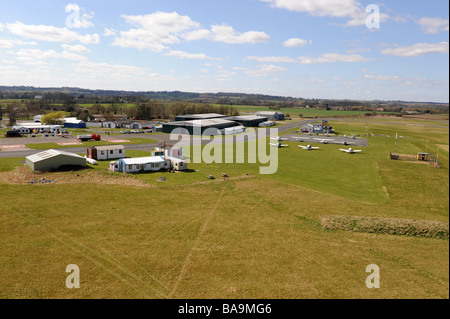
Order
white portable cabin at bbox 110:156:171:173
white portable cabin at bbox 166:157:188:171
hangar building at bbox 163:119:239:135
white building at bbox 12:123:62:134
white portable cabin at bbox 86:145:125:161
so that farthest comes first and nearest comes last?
hangar building at bbox 163:119:239:135 < white building at bbox 12:123:62:134 < white portable cabin at bbox 86:145:125:161 < white portable cabin at bbox 166:157:188:171 < white portable cabin at bbox 110:156:171:173

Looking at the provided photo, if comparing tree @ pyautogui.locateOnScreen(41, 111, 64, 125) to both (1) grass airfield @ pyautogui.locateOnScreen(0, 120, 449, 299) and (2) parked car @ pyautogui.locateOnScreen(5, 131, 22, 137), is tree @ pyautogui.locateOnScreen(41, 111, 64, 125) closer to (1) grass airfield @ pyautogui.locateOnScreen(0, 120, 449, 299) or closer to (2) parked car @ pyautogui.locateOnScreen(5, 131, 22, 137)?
(2) parked car @ pyautogui.locateOnScreen(5, 131, 22, 137)

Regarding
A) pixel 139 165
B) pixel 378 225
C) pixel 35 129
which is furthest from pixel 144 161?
pixel 35 129

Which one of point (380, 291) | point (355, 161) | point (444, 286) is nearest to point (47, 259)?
point (380, 291)

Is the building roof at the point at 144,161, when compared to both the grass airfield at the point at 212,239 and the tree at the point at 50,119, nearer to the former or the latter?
the grass airfield at the point at 212,239

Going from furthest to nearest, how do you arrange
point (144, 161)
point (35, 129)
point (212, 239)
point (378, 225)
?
point (35, 129)
point (144, 161)
point (378, 225)
point (212, 239)

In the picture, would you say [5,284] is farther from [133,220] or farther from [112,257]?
[133,220]

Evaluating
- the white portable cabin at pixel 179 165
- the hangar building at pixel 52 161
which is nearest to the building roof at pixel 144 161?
the white portable cabin at pixel 179 165

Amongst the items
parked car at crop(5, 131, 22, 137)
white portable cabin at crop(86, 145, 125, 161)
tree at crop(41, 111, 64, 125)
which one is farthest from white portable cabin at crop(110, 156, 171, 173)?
tree at crop(41, 111, 64, 125)

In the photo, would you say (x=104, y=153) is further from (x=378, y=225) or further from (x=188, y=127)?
(x=378, y=225)
